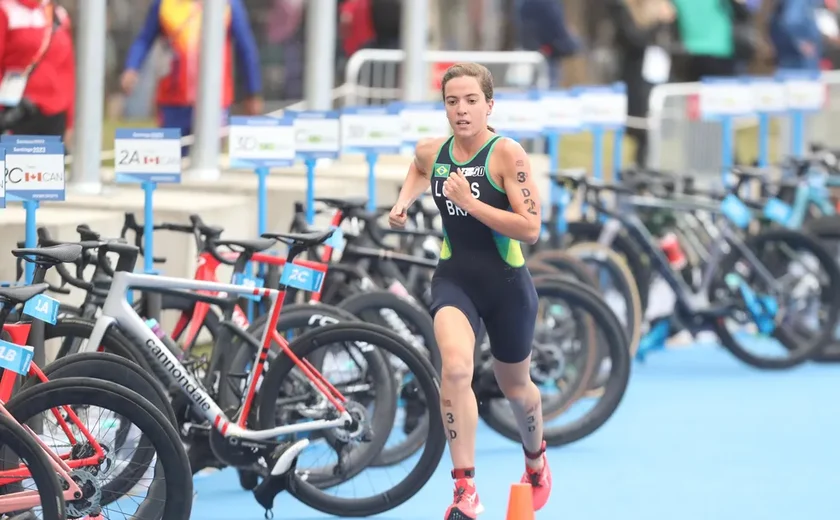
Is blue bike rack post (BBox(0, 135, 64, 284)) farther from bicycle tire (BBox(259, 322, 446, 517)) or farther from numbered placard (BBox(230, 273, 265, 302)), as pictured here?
bicycle tire (BBox(259, 322, 446, 517))

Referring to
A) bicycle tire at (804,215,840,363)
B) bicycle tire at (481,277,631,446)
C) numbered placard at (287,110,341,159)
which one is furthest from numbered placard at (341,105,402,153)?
bicycle tire at (804,215,840,363)

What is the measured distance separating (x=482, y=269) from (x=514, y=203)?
1.12ft

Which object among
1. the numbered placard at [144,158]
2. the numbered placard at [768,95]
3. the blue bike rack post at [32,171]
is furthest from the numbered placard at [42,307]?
the numbered placard at [768,95]

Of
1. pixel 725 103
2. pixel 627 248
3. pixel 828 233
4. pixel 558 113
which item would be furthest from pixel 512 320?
pixel 725 103

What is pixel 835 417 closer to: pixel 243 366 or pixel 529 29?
pixel 243 366

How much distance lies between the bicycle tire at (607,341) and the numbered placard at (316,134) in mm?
1327

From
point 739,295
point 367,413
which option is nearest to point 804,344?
point 739,295

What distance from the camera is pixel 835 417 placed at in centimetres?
1105

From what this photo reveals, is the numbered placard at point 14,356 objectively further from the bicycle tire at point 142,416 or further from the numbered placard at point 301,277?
the numbered placard at point 301,277

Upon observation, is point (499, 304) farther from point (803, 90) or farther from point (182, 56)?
point (803, 90)

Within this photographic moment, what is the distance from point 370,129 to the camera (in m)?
10.4

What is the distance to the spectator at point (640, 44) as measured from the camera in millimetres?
16391

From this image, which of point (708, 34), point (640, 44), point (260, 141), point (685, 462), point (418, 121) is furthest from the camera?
point (708, 34)

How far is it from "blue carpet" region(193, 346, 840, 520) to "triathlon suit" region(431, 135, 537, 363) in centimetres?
103
